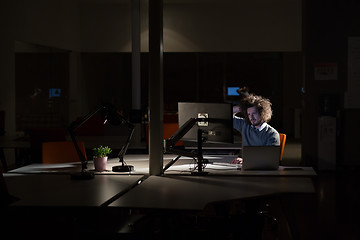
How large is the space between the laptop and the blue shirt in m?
0.70

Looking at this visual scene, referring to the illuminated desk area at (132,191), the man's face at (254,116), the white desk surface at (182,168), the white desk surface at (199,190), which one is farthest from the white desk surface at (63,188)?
the man's face at (254,116)

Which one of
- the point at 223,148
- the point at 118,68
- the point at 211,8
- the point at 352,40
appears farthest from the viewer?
the point at 118,68

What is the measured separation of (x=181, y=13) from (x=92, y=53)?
8.30ft

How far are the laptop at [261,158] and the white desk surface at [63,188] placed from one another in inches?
33.6

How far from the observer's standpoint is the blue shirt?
4.54 m

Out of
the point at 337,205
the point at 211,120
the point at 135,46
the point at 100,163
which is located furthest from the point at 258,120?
the point at 135,46

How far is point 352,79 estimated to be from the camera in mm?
8133

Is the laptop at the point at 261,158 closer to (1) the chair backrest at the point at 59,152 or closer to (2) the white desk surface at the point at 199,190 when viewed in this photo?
(2) the white desk surface at the point at 199,190

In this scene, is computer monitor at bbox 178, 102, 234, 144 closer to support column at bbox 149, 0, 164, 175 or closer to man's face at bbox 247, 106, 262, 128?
support column at bbox 149, 0, 164, 175

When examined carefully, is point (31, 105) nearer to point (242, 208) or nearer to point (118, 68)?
point (118, 68)

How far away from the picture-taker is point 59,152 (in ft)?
15.4

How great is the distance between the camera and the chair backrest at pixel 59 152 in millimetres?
4637

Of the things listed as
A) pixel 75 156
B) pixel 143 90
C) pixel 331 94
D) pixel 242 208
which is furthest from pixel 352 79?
pixel 143 90

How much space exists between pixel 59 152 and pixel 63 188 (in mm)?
1509
